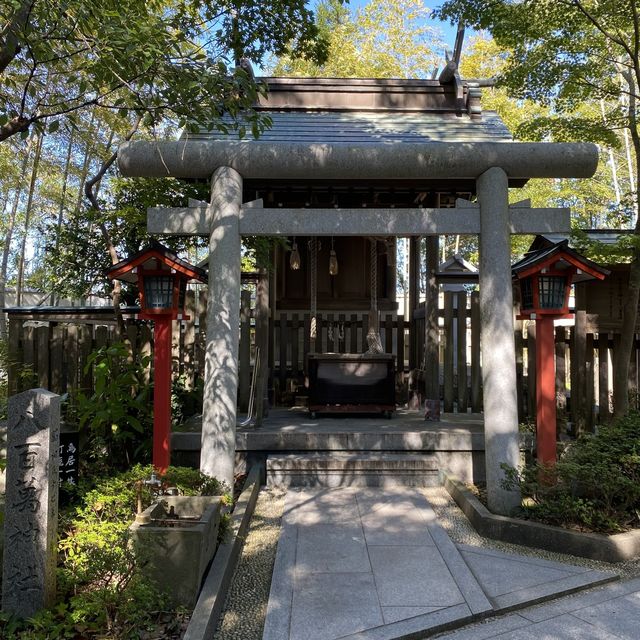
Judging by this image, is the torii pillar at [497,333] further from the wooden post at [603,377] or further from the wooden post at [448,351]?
the wooden post at [603,377]

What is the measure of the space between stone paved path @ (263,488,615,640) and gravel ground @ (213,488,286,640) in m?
0.11

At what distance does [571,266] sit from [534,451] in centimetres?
245

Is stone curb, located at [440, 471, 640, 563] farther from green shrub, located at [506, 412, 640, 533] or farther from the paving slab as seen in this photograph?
the paving slab

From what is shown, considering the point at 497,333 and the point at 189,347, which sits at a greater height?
the point at 497,333

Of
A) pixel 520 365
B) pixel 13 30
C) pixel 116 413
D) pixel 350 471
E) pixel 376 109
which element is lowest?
pixel 350 471

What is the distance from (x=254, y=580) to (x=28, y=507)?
1.88 m

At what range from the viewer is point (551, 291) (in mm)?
5734

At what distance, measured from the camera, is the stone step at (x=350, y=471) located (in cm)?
645

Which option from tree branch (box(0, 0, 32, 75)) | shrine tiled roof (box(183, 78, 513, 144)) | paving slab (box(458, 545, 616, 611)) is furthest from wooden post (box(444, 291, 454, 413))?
tree branch (box(0, 0, 32, 75))

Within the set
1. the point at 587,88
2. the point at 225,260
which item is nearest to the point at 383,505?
the point at 225,260

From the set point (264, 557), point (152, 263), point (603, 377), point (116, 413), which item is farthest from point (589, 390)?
point (116, 413)

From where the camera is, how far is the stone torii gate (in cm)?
548

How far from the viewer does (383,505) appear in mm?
5793

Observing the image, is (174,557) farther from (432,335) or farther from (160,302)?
(432,335)
